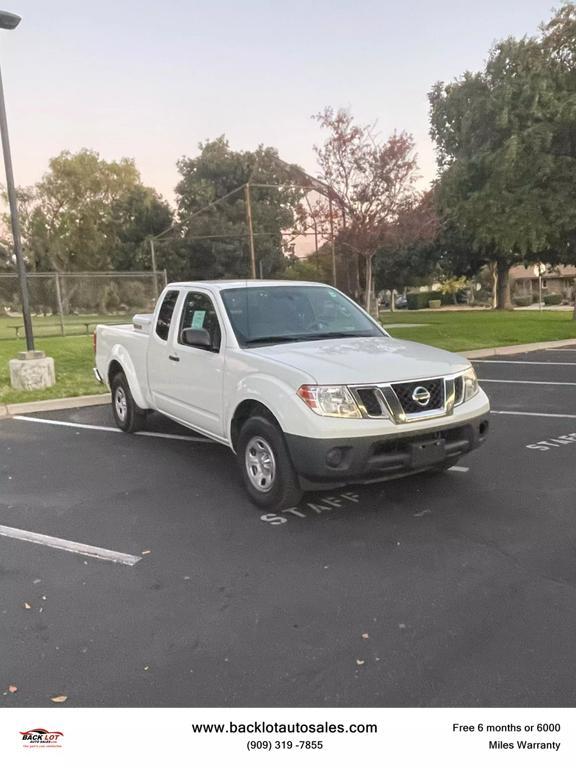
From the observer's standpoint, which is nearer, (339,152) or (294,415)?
(294,415)

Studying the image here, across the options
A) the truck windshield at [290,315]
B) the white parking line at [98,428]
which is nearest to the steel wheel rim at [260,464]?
the truck windshield at [290,315]

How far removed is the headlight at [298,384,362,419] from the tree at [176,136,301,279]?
2812cm

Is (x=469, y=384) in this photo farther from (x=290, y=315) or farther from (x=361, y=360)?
(x=290, y=315)

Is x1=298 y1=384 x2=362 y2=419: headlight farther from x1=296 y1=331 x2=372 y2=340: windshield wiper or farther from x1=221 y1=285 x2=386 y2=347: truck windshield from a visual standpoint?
x1=296 y1=331 x2=372 y2=340: windshield wiper

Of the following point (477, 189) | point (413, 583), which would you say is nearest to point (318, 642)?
point (413, 583)

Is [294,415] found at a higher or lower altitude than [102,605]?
higher

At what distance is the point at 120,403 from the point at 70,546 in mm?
3474

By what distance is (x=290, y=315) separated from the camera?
18.4 feet

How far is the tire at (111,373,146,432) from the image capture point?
7.25m

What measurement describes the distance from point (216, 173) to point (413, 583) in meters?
39.5

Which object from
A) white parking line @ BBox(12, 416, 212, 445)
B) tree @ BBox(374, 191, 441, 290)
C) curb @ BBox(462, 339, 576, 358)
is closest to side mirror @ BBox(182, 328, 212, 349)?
white parking line @ BBox(12, 416, 212, 445)

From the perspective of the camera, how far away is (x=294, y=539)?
4.25 meters
